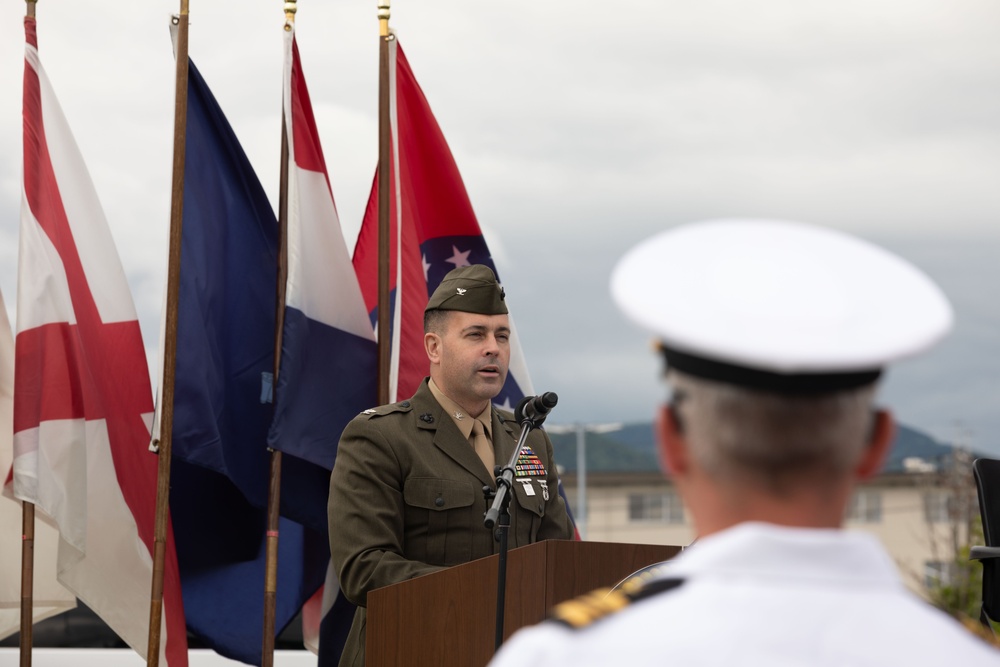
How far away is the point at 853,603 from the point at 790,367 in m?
0.19

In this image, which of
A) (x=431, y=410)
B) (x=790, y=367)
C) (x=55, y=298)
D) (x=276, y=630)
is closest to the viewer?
(x=790, y=367)

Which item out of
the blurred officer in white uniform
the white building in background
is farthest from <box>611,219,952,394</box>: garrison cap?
the white building in background

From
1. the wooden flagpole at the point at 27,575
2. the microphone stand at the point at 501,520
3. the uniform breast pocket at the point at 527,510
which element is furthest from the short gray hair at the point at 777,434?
the wooden flagpole at the point at 27,575

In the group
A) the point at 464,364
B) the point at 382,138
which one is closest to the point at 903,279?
the point at 464,364

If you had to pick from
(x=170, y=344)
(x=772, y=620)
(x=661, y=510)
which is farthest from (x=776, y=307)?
(x=661, y=510)

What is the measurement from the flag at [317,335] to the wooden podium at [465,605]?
1613 mm

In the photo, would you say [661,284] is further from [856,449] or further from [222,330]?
[222,330]

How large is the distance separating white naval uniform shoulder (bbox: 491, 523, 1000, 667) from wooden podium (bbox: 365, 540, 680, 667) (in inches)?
74.5

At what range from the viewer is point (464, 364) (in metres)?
3.58

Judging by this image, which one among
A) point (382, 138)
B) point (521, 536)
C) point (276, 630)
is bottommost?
point (276, 630)

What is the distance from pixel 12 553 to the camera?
16.1ft

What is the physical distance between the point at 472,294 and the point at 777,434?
8.94ft

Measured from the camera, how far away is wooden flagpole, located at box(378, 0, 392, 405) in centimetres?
475

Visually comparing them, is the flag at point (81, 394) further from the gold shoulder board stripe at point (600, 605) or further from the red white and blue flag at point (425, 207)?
the gold shoulder board stripe at point (600, 605)
